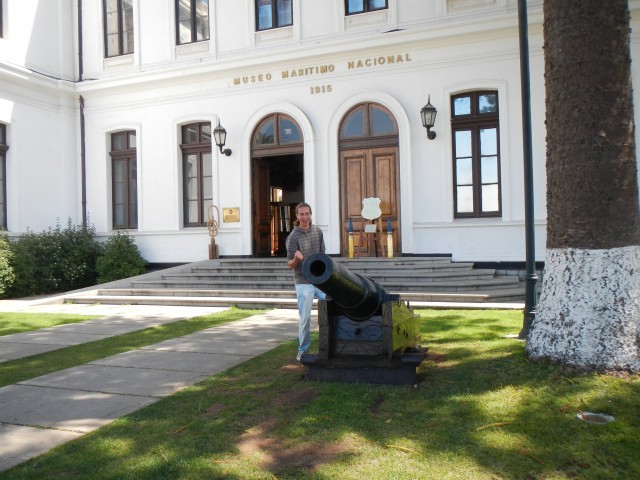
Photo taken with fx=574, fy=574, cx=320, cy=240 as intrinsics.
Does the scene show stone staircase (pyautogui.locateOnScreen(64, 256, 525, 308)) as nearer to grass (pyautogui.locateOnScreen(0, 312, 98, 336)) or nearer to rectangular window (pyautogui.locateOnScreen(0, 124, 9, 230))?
grass (pyautogui.locateOnScreen(0, 312, 98, 336))

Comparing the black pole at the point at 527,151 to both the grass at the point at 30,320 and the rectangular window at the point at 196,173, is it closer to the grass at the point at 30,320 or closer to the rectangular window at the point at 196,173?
the grass at the point at 30,320

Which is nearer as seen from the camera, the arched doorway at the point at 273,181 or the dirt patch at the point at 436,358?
the dirt patch at the point at 436,358

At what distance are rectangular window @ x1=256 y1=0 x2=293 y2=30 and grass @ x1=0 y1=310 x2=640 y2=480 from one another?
42.9 feet

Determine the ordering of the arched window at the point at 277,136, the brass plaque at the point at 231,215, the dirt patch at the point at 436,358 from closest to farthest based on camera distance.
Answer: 1. the dirt patch at the point at 436,358
2. the arched window at the point at 277,136
3. the brass plaque at the point at 231,215

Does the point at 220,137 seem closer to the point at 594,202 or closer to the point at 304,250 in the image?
the point at 304,250

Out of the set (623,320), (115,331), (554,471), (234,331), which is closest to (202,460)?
(554,471)

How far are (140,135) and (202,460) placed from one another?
15459mm

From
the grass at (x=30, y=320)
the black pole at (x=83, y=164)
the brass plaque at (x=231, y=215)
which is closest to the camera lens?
the grass at (x=30, y=320)

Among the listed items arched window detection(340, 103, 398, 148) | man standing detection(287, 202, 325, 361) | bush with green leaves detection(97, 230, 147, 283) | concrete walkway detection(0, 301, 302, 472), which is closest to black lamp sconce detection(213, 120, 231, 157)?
arched window detection(340, 103, 398, 148)

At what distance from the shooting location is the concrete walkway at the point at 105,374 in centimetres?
460

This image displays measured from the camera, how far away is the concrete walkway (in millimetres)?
4602

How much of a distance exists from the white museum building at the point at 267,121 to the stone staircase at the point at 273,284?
1.30 metres

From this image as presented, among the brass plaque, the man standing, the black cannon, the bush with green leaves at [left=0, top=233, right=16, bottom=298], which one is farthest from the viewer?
the brass plaque

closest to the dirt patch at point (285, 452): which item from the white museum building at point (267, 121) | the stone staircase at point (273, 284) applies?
the stone staircase at point (273, 284)
